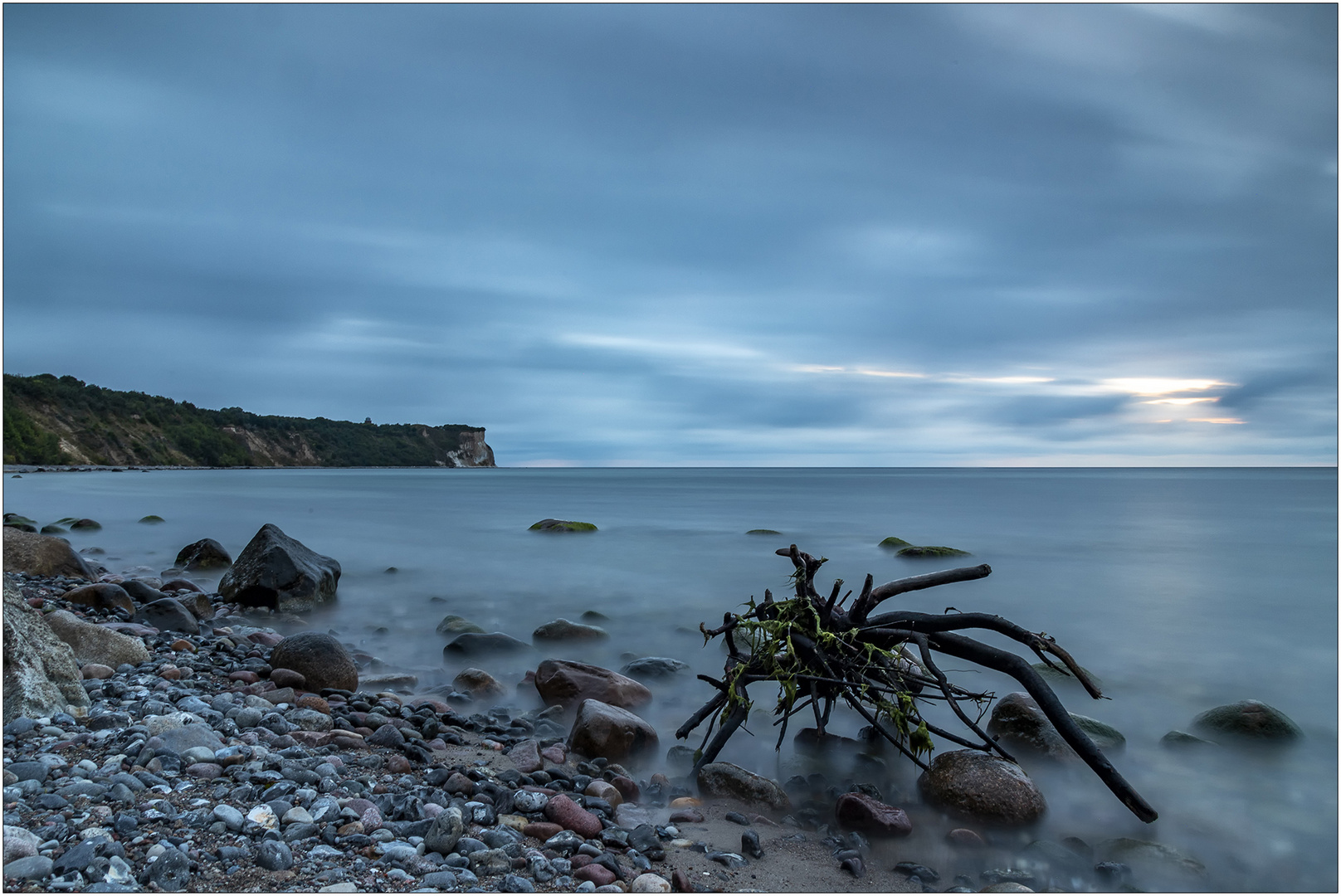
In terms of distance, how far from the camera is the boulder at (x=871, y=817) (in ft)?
14.2

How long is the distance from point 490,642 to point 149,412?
121626mm

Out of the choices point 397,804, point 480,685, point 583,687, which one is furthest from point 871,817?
point 480,685

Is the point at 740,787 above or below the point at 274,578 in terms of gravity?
below

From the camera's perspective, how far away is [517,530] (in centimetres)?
2577

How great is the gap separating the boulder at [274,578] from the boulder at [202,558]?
3.82 metres

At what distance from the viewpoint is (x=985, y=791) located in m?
4.54

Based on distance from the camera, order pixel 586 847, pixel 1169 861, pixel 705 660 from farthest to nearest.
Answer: pixel 705 660 → pixel 1169 861 → pixel 586 847

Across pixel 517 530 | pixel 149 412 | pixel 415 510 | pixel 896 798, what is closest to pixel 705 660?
pixel 896 798

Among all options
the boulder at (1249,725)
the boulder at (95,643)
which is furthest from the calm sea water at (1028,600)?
the boulder at (95,643)

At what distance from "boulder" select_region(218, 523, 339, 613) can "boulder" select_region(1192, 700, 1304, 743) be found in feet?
36.5

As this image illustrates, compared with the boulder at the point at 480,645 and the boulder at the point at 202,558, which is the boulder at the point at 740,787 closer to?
the boulder at the point at 480,645

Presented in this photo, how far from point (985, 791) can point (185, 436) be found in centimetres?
12669

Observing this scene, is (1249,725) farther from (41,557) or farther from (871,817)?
(41,557)

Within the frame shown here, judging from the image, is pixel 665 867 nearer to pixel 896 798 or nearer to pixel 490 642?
pixel 896 798
